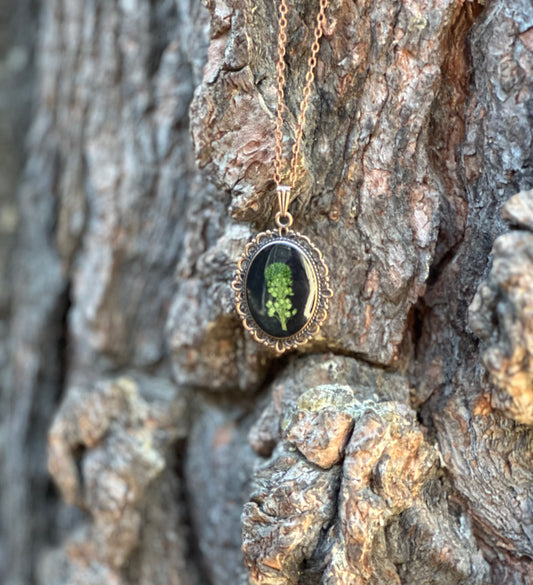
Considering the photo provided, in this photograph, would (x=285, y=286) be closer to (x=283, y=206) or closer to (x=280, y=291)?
(x=280, y=291)

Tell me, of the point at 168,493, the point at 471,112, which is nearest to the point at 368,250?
the point at 471,112

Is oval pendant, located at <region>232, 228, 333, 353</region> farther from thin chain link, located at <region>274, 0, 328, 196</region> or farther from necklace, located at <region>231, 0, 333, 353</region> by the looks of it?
thin chain link, located at <region>274, 0, 328, 196</region>

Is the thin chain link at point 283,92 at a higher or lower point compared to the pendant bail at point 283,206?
higher

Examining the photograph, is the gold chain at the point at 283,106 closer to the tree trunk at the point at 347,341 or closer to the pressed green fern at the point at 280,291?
the tree trunk at the point at 347,341

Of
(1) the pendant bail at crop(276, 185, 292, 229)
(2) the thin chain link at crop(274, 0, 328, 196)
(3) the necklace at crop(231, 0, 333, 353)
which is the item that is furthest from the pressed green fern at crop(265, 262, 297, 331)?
(2) the thin chain link at crop(274, 0, 328, 196)

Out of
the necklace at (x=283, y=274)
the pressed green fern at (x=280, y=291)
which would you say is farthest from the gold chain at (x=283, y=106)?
the pressed green fern at (x=280, y=291)

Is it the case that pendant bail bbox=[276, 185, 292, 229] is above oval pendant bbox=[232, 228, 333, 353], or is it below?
above

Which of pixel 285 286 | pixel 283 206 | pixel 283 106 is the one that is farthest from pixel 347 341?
pixel 283 106

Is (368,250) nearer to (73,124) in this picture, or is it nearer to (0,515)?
(73,124)
